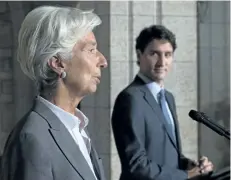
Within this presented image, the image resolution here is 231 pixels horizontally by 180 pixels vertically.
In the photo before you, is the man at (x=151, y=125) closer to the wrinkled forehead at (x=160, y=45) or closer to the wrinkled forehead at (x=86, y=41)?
the wrinkled forehead at (x=160, y=45)

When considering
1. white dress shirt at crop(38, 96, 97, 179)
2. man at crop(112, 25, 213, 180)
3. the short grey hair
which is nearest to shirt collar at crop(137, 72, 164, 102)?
man at crop(112, 25, 213, 180)

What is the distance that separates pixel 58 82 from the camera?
2693 mm

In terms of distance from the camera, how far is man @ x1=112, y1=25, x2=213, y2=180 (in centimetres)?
414

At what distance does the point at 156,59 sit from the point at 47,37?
191cm

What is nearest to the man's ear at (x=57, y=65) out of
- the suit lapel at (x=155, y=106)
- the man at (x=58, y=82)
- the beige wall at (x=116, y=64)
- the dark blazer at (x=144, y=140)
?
the man at (x=58, y=82)

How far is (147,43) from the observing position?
4.59 metres

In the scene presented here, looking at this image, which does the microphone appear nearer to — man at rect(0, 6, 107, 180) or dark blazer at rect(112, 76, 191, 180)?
man at rect(0, 6, 107, 180)

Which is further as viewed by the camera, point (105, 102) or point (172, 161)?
point (105, 102)

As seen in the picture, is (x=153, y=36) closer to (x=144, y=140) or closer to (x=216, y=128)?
(x=144, y=140)

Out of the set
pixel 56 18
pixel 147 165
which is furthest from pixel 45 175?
pixel 147 165

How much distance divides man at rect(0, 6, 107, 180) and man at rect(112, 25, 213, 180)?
137cm

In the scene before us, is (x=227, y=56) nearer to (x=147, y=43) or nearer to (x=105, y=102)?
(x=105, y=102)

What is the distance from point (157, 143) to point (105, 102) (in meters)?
1.94

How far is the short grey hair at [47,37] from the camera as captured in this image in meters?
2.65
